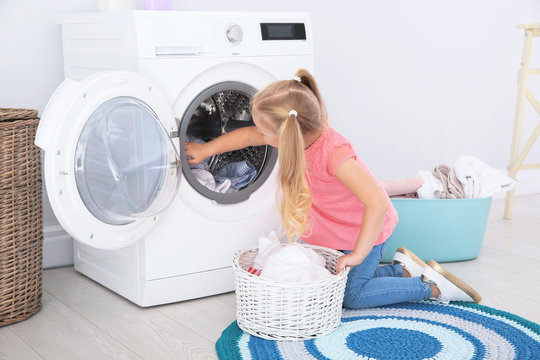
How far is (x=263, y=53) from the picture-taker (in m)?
2.06

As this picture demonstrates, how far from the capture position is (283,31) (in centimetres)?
211

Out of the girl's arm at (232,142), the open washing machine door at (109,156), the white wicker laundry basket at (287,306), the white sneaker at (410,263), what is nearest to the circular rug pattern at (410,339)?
the white wicker laundry basket at (287,306)

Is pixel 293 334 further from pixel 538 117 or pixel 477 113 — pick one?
pixel 538 117

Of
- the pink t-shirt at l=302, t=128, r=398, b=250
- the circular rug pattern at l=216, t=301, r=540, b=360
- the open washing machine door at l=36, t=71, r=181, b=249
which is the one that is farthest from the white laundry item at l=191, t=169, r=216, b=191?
the circular rug pattern at l=216, t=301, r=540, b=360

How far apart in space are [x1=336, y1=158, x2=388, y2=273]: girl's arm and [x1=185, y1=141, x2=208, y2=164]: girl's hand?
0.45 metres

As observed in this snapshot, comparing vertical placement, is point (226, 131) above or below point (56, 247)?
above

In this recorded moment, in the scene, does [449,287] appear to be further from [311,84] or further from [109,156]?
[109,156]

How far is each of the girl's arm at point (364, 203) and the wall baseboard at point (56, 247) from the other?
1116 mm

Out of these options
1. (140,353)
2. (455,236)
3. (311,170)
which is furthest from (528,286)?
(140,353)

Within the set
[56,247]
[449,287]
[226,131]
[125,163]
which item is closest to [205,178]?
[226,131]

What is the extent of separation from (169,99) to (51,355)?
30.6 inches

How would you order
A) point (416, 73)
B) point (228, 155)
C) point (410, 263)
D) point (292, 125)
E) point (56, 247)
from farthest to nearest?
point (416, 73)
point (56, 247)
point (228, 155)
point (410, 263)
point (292, 125)

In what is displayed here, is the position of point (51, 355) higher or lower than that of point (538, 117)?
lower

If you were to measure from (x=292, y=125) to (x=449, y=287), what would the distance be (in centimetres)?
75
